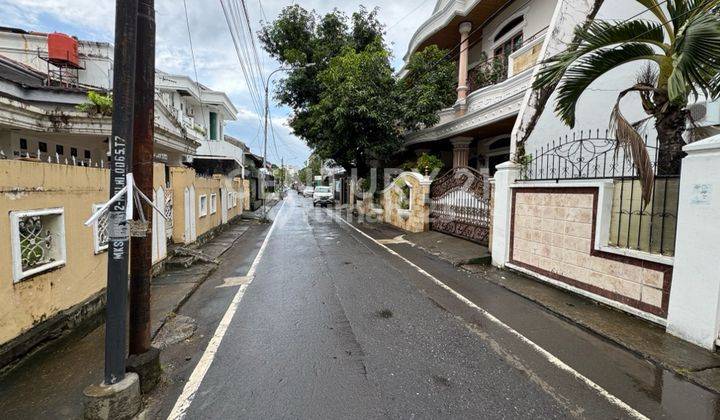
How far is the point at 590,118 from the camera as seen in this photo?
7453mm

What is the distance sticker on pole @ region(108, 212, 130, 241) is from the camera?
8.43ft

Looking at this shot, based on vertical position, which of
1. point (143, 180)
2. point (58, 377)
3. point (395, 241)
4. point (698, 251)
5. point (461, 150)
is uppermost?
point (461, 150)

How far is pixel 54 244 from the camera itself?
4031 millimetres

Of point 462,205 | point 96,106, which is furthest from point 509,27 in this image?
point 96,106

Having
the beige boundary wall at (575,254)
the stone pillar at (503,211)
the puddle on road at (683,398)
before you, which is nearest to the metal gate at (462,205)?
the stone pillar at (503,211)

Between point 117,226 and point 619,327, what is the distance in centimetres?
565

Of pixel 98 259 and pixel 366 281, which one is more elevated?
pixel 98 259

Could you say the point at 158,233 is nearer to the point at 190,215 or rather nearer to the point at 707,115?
the point at 190,215

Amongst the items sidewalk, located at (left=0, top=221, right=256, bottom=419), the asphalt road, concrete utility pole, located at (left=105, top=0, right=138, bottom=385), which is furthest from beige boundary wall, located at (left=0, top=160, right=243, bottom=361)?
concrete utility pole, located at (left=105, top=0, right=138, bottom=385)

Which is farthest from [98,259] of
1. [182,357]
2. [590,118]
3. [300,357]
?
[590,118]

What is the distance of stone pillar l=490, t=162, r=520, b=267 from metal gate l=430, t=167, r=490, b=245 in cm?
161

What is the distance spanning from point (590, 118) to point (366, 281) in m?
6.13

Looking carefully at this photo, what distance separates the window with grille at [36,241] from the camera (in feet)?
11.1

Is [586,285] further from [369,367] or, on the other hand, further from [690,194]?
[369,367]
